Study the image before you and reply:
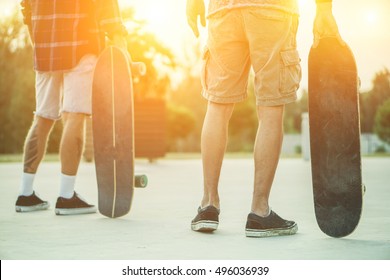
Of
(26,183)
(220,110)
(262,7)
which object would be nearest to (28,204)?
(26,183)

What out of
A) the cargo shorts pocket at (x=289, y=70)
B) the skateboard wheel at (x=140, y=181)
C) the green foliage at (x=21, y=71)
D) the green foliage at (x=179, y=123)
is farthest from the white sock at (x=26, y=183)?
the green foliage at (x=179, y=123)

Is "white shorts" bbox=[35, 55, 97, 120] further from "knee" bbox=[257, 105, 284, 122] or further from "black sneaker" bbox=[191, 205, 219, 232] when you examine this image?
"knee" bbox=[257, 105, 284, 122]

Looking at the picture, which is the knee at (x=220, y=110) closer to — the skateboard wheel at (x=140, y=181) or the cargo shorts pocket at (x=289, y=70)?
the cargo shorts pocket at (x=289, y=70)

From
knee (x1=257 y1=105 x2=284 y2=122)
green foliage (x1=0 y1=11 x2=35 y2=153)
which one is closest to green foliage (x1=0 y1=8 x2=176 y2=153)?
green foliage (x1=0 y1=11 x2=35 y2=153)

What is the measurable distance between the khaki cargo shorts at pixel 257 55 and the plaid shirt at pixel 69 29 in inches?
33.5

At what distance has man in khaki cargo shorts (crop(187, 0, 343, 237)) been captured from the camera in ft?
8.81

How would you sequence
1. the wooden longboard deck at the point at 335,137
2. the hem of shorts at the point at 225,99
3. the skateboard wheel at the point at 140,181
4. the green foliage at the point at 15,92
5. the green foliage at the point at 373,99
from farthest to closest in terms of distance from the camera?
the green foliage at the point at 373,99
the green foliage at the point at 15,92
the skateboard wheel at the point at 140,181
the hem of shorts at the point at 225,99
the wooden longboard deck at the point at 335,137

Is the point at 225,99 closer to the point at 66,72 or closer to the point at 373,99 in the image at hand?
the point at 66,72

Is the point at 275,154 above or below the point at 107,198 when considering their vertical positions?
above

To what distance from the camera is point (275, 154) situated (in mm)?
2721

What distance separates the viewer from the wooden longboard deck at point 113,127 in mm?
3338

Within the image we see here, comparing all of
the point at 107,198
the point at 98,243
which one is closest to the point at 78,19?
the point at 107,198
